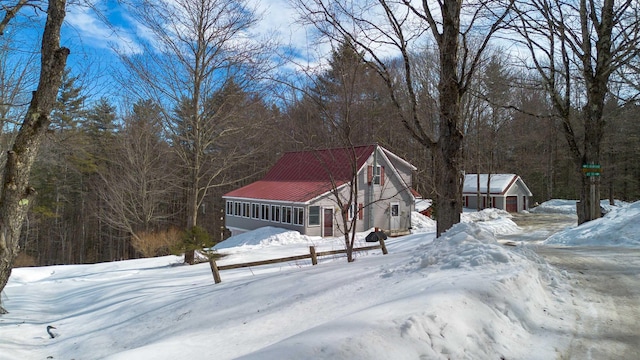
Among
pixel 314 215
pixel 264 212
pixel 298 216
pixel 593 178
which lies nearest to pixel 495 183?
pixel 314 215

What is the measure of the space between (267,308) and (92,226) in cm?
3616

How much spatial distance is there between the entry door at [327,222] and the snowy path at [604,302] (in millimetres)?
17924

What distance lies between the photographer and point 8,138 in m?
15.8

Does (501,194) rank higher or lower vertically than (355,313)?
higher

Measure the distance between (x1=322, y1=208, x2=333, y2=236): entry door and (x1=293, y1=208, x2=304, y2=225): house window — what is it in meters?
1.48

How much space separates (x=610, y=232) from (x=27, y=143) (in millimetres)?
12987

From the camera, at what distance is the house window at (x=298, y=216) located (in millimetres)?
24766

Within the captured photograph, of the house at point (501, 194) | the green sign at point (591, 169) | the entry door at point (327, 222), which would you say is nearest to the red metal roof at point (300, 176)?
the entry door at point (327, 222)

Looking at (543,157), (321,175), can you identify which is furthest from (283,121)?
(543,157)

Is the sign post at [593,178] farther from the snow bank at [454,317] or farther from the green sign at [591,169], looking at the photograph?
the snow bank at [454,317]

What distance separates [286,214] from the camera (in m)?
25.9

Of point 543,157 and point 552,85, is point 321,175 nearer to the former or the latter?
point 552,85

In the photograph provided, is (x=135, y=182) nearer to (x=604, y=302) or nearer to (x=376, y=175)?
(x=376, y=175)

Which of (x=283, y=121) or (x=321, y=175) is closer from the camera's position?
(x=283, y=121)
